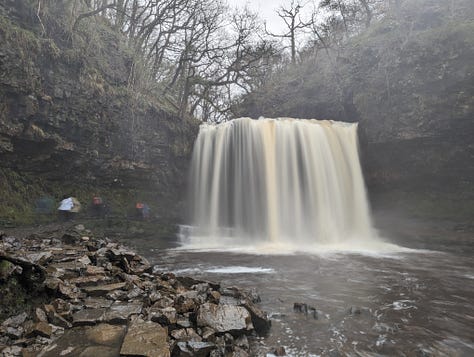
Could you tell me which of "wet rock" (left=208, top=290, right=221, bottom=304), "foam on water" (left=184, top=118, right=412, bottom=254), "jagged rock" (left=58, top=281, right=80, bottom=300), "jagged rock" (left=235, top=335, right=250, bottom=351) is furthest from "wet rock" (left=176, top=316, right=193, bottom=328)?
"foam on water" (left=184, top=118, right=412, bottom=254)

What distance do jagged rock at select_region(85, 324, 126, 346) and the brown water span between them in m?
1.46

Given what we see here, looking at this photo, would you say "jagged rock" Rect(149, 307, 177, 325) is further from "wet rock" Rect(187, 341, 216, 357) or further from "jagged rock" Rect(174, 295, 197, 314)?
"wet rock" Rect(187, 341, 216, 357)

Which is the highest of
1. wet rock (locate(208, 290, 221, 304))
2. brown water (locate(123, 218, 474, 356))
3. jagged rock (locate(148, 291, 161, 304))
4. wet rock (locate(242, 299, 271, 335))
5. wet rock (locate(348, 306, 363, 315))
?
jagged rock (locate(148, 291, 161, 304))

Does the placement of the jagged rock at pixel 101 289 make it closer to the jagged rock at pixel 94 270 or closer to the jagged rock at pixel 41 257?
the jagged rock at pixel 94 270

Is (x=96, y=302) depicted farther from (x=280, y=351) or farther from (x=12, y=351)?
(x=280, y=351)

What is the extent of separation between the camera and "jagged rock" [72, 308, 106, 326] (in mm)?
3795

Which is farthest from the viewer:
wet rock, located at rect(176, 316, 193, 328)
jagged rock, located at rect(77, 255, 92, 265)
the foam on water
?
the foam on water

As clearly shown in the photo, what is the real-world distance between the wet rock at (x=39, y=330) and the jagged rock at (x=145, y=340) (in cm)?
77

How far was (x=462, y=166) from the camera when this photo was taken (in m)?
14.1

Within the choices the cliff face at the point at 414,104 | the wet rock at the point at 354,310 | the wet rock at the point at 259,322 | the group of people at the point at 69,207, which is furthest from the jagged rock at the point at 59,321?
the cliff face at the point at 414,104

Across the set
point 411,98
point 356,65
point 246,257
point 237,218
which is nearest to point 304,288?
point 246,257

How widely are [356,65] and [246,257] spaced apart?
497 inches

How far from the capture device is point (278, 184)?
51.3 feet

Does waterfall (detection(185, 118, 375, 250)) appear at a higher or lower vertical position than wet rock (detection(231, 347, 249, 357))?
higher
